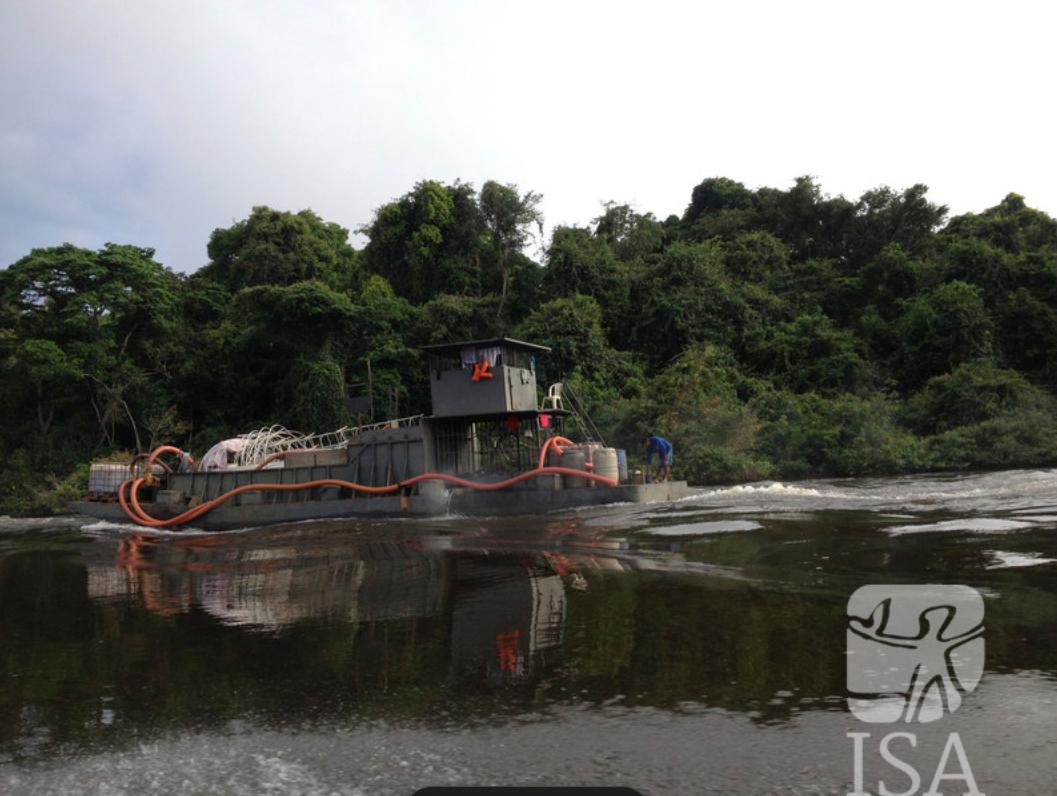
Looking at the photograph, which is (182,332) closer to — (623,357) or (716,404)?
(623,357)

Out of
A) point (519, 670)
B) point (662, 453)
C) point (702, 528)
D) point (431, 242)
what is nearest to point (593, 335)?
point (431, 242)

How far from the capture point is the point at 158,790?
14.8 feet

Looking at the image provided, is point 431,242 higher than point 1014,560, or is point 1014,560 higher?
point 431,242

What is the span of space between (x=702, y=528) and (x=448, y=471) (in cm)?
989

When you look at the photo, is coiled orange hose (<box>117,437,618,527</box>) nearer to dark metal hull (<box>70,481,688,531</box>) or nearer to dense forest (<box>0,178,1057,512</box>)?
dark metal hull (<box>70,481,688,531</box>)

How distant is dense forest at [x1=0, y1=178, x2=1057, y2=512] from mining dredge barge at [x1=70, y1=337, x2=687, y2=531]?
410 inches

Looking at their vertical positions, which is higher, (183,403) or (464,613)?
→ (183,403)

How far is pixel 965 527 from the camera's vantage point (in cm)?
1321

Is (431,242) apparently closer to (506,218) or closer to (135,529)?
(506,218)

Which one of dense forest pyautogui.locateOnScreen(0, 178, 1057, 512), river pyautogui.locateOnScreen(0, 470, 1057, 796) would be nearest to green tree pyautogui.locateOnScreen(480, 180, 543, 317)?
dense forest pyautogui.locateOnScreen(0, 178, 1057, 512)

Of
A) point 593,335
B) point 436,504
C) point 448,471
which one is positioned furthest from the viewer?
point 593,335

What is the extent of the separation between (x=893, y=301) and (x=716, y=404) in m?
16.2

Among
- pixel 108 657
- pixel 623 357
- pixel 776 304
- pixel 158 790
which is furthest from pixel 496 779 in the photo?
pixel 776 304

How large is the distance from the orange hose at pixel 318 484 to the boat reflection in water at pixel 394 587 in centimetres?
412
